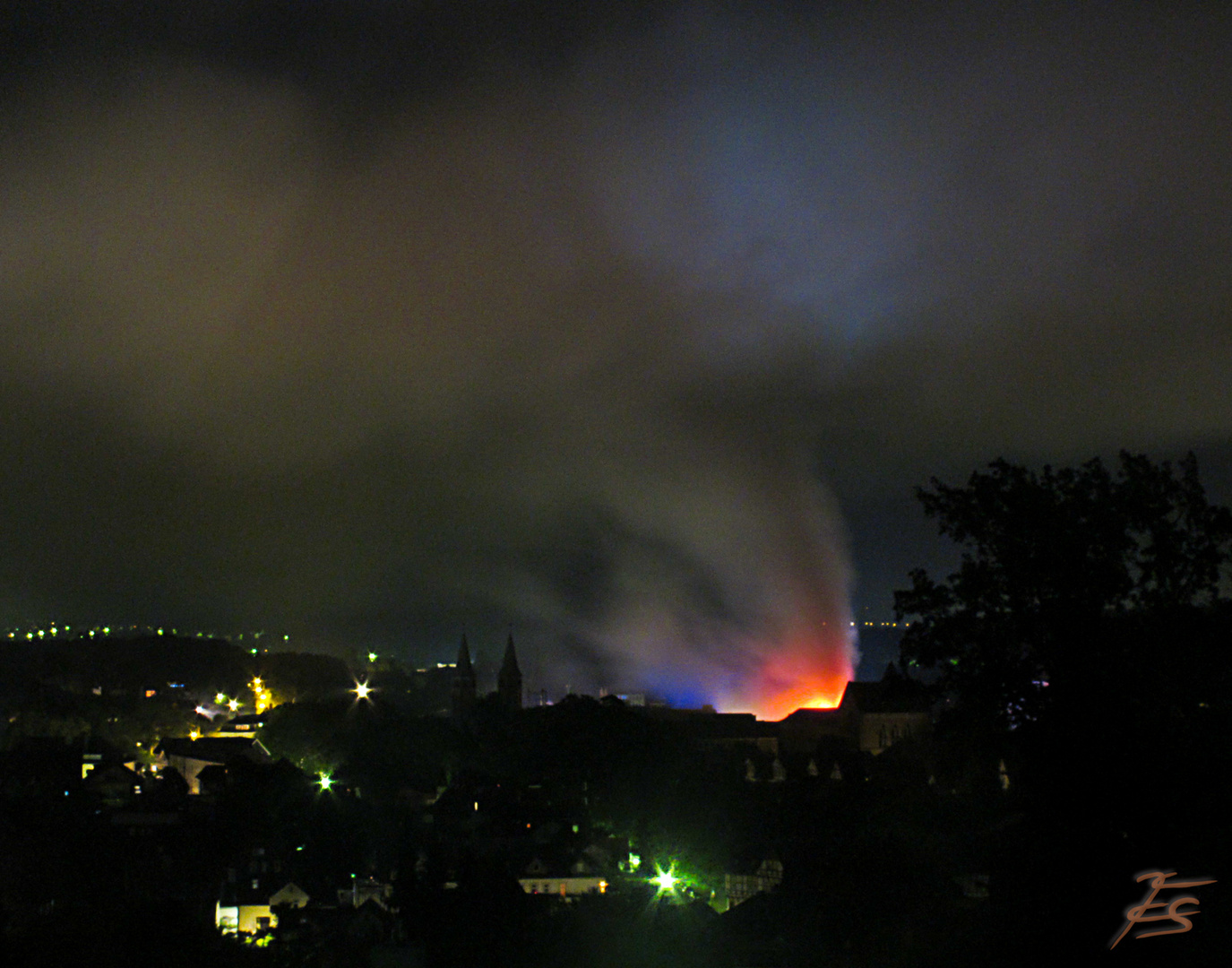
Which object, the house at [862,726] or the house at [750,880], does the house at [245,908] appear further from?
the house at [862,726]

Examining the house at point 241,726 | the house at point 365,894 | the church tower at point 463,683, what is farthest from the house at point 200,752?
the house at point 365,894

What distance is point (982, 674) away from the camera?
17.2 m

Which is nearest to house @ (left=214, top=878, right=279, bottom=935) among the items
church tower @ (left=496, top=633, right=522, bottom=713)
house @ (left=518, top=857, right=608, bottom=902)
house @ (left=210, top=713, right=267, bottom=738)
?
house @ (left=518, top=857, right=608, bottom=902)

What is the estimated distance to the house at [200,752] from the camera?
291 ft

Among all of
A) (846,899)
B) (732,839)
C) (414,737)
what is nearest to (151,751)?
(414,737)

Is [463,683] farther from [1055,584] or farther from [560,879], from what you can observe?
[1055,584]

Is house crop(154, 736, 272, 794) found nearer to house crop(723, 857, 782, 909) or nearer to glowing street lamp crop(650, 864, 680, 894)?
glowing street lamp crop(650, 864, 680, 894)

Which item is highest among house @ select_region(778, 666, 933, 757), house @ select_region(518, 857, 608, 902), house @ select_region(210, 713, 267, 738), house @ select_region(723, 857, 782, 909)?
house @ select_region(210, 713, 267, 738)

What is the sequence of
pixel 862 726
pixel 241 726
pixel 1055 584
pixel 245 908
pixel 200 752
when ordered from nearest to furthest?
pixel 1055 584 → pixel 245 908 → pixel 200 752 → pixel 862 726 → pixel 241 726

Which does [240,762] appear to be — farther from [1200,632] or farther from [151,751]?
[1200,632]

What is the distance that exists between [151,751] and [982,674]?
99.2 metres

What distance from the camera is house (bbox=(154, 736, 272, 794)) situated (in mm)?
88806

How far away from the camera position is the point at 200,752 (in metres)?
94.2

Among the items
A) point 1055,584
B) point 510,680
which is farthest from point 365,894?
point 510,680
